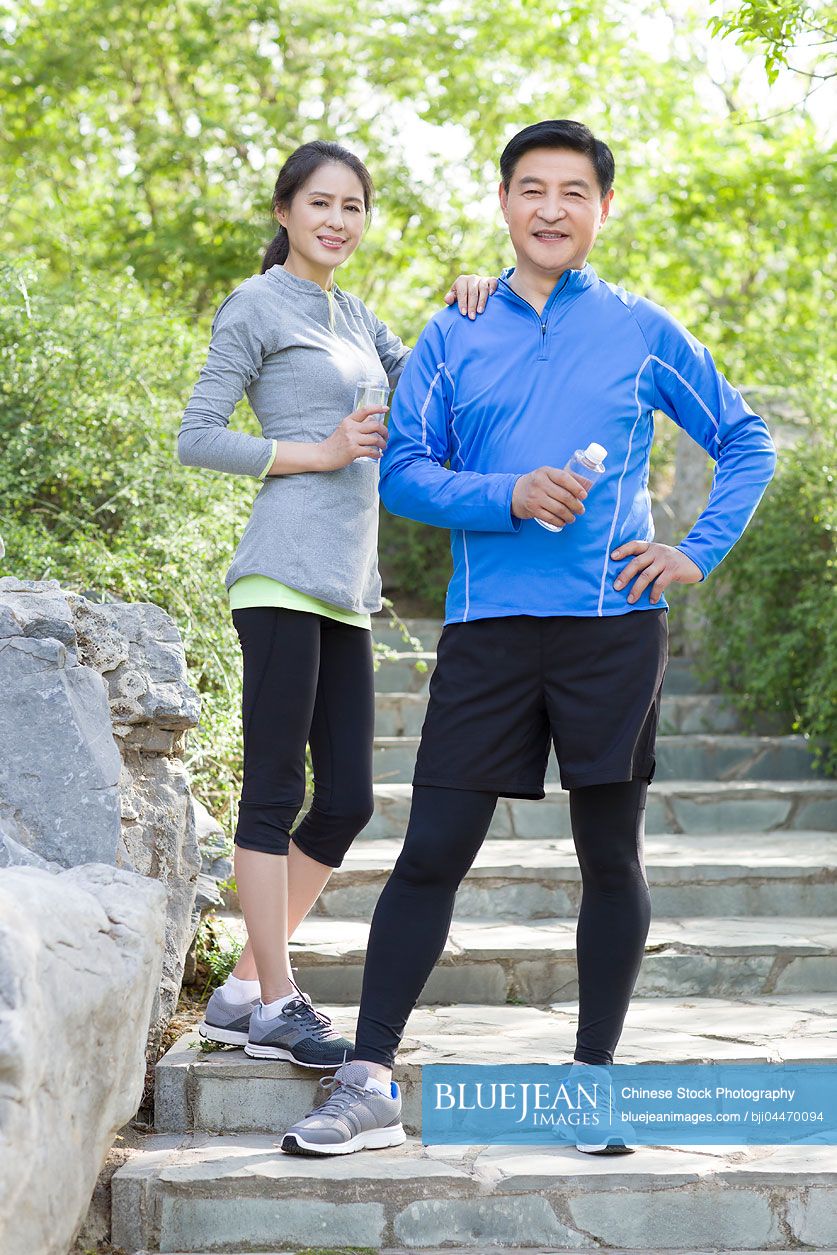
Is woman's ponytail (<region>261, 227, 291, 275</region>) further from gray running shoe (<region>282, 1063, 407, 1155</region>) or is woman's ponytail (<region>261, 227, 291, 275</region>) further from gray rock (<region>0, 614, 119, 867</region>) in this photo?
gray running shoe (<region>282, 1063, 407, 1155</region>)

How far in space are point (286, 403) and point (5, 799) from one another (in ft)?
3.07

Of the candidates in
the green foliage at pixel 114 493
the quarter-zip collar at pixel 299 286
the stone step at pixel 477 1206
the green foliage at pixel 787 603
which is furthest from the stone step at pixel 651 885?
the quarter-zip collar at pixel 299 286

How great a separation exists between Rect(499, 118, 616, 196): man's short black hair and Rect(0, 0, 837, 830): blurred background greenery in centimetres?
273

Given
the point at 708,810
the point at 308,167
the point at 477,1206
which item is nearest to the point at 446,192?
the point at 708,810

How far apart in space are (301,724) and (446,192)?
21.1ft

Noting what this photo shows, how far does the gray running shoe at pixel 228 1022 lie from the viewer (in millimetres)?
2785

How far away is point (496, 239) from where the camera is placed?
8.21 metres

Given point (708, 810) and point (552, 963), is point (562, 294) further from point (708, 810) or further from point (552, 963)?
point (708, 810)

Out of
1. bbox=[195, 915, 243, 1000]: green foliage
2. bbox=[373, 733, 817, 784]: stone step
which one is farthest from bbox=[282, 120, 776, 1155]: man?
bbox=[373, 733, 817, 784]: stone step

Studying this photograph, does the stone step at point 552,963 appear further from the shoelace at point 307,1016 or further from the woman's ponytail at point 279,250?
the woman's ponytail at point 279,250

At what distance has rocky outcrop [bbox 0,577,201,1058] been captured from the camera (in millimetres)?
2502

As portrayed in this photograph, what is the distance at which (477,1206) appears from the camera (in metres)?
2.32

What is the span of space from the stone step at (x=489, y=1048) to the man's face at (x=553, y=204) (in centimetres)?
161

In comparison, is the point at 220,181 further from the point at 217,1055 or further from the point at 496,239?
the point at 217,1055
